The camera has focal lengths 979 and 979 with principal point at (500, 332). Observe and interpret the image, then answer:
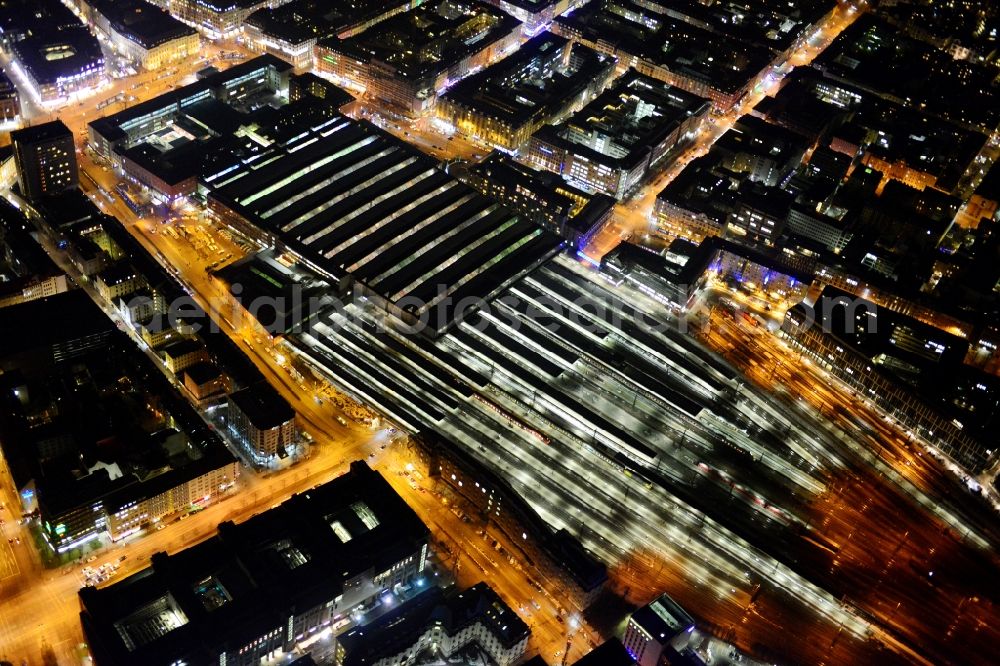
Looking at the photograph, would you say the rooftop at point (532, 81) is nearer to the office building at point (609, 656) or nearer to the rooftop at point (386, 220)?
the rooftop at point (386, 220)

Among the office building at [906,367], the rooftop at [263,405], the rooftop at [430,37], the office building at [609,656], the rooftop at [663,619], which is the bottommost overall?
the office building at [609,656]

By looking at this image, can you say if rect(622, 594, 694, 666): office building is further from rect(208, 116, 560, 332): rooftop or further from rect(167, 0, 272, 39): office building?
rect(167, 0, 272, 39): office building

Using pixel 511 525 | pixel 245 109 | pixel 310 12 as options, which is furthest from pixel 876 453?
Result: pixel 310 12

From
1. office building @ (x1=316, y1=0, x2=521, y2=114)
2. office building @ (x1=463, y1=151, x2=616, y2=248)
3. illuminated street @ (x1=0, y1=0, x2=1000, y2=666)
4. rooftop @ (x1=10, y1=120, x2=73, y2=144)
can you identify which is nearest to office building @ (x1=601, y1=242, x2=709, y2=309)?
illuminated street @ (x1=0, y1=0, x2=1000, y2=666)

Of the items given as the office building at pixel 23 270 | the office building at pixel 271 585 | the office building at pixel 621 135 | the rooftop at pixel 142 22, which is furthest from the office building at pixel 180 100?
the office building at pixel 271 585

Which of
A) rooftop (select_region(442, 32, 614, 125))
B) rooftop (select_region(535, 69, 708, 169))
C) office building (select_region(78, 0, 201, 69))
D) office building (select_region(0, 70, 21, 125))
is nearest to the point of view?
office building (select_region(0, 70, 21, 125))

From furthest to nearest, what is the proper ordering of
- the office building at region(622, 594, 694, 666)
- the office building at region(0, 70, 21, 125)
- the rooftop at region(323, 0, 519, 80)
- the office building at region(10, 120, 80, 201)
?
the rooftop at region(323, 0, 519, 80), the office building at region(0, 70, 21, 125), the office building at region(10, 120, 80, 201), the office building at region(622, 594, 694, 666)

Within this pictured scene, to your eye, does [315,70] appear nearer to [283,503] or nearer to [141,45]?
[141,45]
